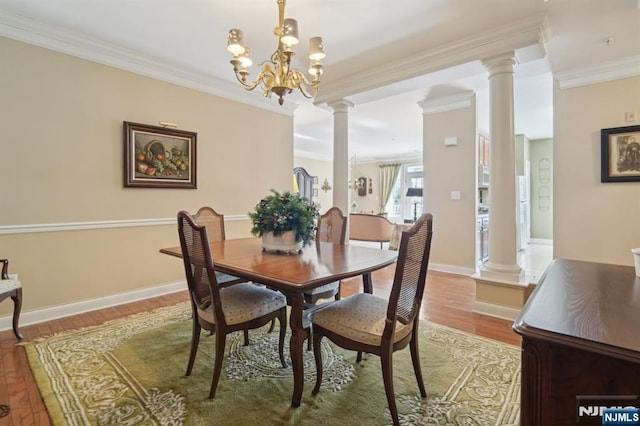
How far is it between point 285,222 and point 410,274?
0.96 metres

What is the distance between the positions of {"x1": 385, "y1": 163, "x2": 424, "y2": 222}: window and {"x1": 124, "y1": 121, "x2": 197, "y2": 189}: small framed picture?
770 cm

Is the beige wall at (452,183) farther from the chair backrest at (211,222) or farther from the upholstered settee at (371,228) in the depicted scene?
the chair backrest at (211,222)

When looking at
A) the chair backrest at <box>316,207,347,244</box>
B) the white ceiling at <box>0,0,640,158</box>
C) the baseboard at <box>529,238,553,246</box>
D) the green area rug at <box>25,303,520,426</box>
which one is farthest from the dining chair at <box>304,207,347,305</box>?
the baseboard at <box>529,238,553,246</box>

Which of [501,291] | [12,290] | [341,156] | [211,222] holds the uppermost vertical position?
[341,156]

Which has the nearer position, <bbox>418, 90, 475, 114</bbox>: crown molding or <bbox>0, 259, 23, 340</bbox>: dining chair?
<bbox>0, 259, 23, 340</bbox>: dining chair

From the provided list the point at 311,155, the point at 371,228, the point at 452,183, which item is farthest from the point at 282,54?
the point at 311,155

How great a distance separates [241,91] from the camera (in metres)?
4.26

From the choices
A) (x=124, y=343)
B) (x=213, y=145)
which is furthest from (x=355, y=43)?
(x=124, y=343)

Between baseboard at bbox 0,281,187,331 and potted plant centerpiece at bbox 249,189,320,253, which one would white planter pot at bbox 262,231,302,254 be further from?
baseboard at bbox 0,281,187,331

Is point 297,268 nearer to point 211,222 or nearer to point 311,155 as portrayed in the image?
point 211,222

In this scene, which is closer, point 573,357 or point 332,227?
point 573,357

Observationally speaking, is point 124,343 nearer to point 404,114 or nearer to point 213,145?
point 213,145

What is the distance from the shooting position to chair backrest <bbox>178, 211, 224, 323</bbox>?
1.67 m

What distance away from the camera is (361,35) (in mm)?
2949
